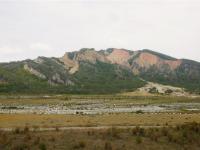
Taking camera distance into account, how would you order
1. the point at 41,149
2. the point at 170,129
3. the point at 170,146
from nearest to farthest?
1. the point at 41,149
2. the point at 170,146
3. the point at 170,129

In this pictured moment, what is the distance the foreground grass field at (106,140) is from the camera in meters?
32.8

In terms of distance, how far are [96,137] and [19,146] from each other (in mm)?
6374

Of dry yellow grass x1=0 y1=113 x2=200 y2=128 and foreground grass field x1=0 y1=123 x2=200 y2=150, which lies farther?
dry yellow grass x1=0 y1=113 x2=200 y2=128

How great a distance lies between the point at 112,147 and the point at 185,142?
6.69m

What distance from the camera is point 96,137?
35.2m

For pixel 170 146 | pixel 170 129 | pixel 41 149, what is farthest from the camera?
pixel 170 129

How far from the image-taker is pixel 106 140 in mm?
34500

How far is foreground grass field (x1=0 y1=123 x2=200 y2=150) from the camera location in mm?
32750

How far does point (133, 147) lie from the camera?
33.4 meters

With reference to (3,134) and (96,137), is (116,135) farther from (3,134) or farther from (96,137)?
(3,134)

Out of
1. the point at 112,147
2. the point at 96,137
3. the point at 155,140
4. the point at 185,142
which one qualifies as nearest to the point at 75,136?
the point at 96,137

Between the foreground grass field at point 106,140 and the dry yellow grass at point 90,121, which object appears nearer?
the foreground grass field at point 106,140

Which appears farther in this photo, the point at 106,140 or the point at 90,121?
the point at 90,121

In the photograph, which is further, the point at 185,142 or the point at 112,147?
the point at 185,142
